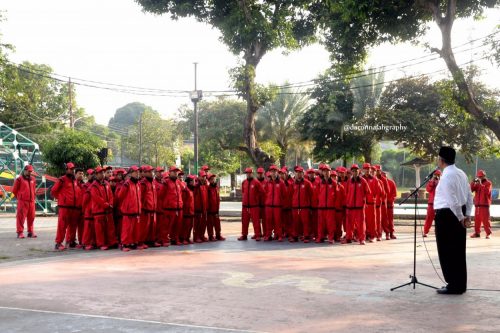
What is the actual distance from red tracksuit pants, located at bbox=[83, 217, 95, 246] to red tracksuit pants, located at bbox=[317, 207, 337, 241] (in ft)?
19.0

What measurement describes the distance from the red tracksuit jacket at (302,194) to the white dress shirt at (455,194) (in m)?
7.36

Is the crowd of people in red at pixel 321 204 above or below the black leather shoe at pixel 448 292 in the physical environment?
above

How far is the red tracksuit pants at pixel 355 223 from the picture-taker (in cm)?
1498

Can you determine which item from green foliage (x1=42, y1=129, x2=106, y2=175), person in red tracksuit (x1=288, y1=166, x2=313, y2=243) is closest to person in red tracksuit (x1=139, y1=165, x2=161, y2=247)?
person in red tracksuit (x1=288, y1=166, x2=313, y2=243)

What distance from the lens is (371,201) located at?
609 inches

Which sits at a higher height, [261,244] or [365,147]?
[365,147]

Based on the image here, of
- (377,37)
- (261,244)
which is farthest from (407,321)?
(377,37)

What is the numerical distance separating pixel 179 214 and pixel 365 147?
22.9m

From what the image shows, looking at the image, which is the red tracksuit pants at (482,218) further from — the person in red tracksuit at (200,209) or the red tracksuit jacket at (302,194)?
the person in red tracksuit at (200,209)

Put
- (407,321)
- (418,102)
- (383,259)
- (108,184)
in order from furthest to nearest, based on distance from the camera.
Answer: (418,102)
(108,184)
(383,259)
(407,321)

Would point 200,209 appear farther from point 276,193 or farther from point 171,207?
point 276,193

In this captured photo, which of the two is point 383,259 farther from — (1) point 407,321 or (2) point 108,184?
(2) point 108,184

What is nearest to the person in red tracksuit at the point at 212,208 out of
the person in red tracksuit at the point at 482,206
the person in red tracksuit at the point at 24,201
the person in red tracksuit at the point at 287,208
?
the person in red tracksuit at the point at 287,208

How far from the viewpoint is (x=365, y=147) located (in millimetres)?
36062
